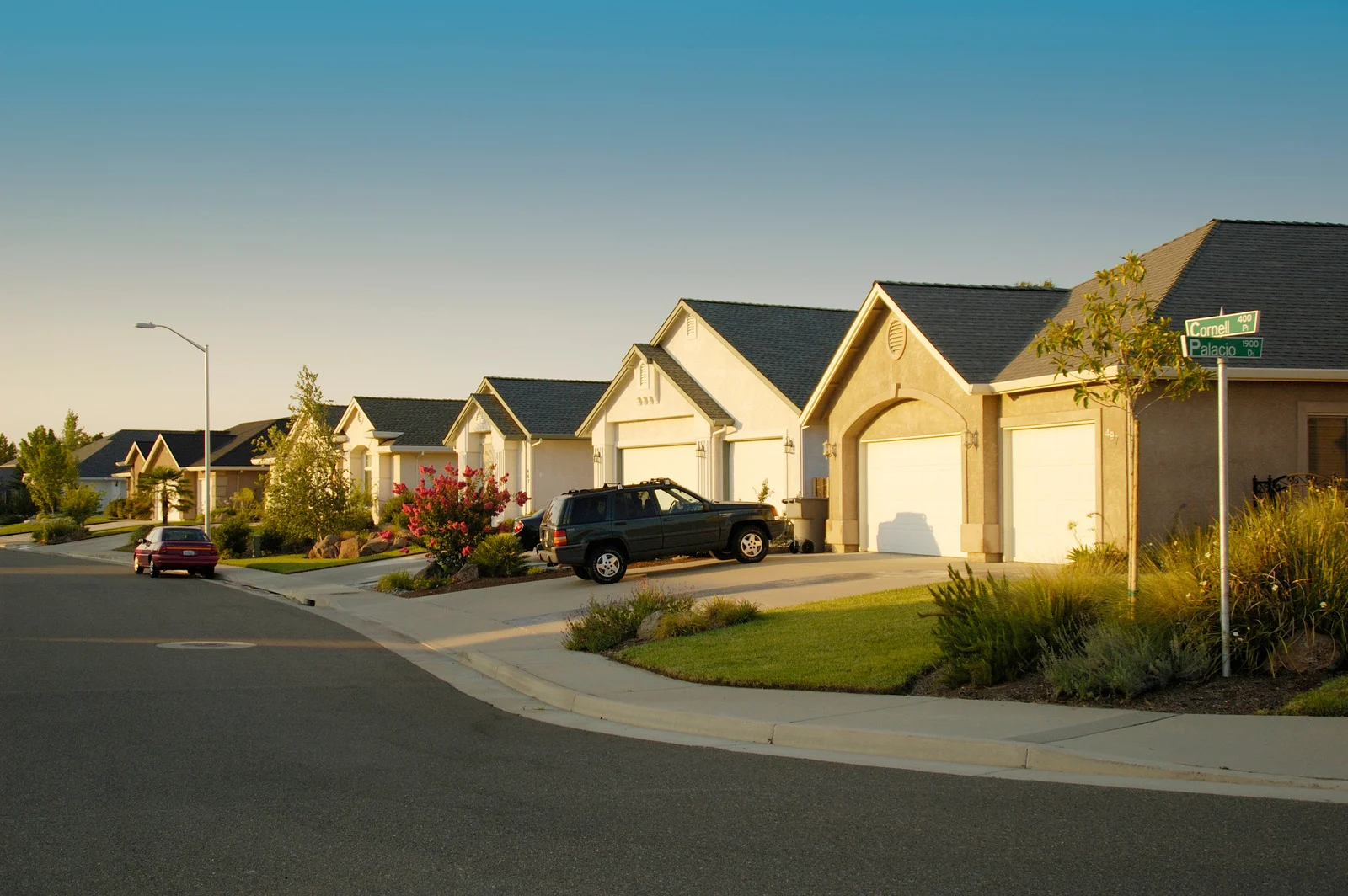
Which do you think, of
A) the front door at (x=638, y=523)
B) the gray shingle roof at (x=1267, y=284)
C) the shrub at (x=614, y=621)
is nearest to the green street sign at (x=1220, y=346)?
the shrub at (x=614, y=621)

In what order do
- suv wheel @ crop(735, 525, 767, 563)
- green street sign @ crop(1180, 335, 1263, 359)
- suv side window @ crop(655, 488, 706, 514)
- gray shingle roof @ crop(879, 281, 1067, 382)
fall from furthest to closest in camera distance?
suv wheel @ crop(735, 525, 767, 563), suv side window @ crop(655, 488, 706, 514), gray shingle roof @ crop(879, 281, 1067, 382), green street sign @ crop(1180, 335, 1263, 359)

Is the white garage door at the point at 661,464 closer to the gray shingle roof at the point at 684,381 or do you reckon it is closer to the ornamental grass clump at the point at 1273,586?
the gray shingle roof at the point at 684,381

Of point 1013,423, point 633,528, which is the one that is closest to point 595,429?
point 633,528

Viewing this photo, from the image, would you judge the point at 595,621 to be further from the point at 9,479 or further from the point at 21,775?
the point at 9,479

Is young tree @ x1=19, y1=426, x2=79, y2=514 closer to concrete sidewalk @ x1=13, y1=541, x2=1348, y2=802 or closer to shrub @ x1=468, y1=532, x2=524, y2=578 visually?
shrub @ x1=468, y1=532, x2=524, y2=578

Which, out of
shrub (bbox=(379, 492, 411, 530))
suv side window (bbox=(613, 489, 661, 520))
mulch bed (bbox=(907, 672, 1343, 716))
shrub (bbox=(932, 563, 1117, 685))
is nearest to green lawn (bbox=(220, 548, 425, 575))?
shrub (bbox=(379, 492, 411, 530))

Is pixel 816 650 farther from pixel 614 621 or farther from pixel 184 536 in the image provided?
pixel 184 536

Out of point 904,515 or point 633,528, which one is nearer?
point 633,528

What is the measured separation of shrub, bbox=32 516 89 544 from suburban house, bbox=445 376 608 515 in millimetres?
23469

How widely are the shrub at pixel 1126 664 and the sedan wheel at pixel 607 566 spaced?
13302 mm

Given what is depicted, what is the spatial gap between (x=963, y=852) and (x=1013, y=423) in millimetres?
16102

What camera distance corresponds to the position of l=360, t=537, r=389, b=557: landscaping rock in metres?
39.2

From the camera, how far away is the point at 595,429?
3747 cm

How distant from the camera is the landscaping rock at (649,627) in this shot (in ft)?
49.5
